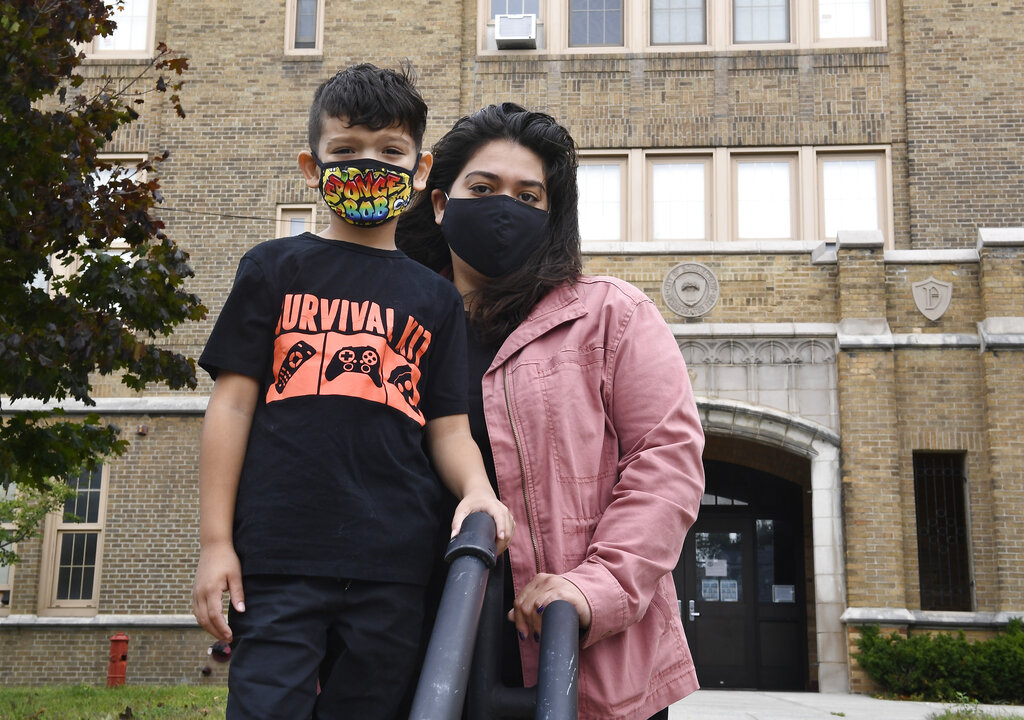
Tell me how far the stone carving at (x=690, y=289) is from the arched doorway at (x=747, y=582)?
3149 mm

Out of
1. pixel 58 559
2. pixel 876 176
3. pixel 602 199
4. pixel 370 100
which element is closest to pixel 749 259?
pixel 602 199

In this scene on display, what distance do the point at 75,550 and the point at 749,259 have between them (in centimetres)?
1059

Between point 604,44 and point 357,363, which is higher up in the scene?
point 604,44

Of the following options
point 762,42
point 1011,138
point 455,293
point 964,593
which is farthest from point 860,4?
point 455,293

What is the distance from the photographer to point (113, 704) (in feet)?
33.0

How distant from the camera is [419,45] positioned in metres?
16.8

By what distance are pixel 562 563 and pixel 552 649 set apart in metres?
0.41

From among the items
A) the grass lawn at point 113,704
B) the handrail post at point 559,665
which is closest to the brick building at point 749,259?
the grass lawn at point 113,704

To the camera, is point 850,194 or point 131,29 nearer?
point 850,194

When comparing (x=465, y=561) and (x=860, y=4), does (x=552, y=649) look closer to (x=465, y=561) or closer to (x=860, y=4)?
(x=465, y=561)

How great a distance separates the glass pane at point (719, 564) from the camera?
16.8 meters

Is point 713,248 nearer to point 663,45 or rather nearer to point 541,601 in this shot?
point 663,45

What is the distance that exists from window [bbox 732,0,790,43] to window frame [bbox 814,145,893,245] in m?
1.97

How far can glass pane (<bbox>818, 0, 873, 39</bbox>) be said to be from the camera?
16547 mm
